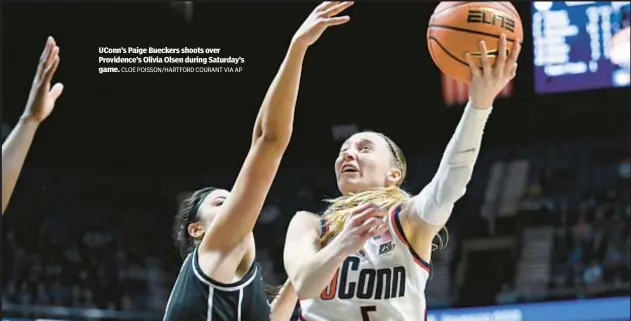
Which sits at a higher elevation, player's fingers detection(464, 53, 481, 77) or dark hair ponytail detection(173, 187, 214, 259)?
player's fingers detection(464, 53, 481, 77)

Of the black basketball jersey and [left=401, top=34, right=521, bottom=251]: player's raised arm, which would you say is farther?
[left=401, top=34, right=521, bottom=251]: player's raised arm

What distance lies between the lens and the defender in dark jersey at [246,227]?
104 inches

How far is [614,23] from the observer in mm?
10758

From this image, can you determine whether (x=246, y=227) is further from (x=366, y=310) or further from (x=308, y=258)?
(x=366, y=310)

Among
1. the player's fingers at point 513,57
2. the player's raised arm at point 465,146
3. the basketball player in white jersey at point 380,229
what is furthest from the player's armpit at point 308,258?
the player's fingers at point 513,57

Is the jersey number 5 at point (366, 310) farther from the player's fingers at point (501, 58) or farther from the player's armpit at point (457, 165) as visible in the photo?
the player's fingers at point (501, 58)

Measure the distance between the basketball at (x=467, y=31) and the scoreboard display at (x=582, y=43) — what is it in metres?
7.89

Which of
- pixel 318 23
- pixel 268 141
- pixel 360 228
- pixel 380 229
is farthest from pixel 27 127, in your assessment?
pixel 380 229

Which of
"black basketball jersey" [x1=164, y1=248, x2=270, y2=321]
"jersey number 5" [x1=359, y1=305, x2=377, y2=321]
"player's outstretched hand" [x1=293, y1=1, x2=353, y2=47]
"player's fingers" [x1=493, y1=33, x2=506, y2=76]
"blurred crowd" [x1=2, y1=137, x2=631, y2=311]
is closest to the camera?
"player's outstretched hand" [x1=293, y1=1, x2=353, y2=47]

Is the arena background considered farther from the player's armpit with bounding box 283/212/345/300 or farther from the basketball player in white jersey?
the player's armpit with bounding box 283/212/345/300

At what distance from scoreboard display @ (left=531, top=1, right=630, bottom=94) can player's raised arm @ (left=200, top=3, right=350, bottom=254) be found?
864cm

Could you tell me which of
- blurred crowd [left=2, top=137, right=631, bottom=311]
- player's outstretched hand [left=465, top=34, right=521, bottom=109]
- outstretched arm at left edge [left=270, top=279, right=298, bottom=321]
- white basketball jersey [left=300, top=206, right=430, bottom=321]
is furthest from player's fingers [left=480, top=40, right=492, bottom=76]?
blurred crowd [left=2, top=137, right=631, bottom=311]

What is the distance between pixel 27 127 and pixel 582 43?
367 inches

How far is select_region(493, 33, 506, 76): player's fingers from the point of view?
2920 mm
